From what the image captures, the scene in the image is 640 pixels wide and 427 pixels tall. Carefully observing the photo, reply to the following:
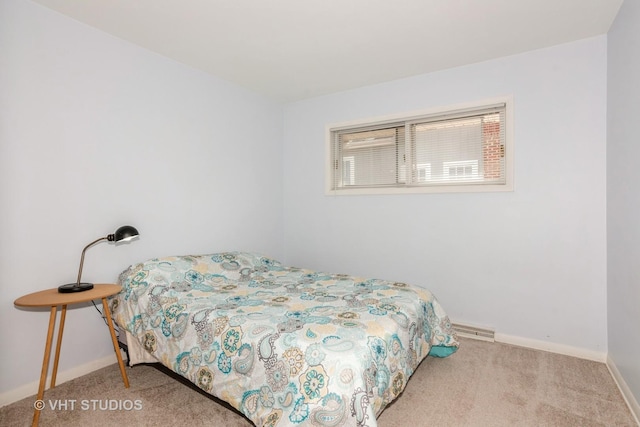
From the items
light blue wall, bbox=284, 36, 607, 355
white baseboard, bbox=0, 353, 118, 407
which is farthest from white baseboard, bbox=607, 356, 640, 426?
white baseboard, bbox=0, 353, 118, 407

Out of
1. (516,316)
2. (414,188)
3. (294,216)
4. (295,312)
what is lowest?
(516,316)

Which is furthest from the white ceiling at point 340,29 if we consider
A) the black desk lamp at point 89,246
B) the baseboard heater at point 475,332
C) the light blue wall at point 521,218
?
the baseboard heater at point 475,332

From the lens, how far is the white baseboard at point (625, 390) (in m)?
1.83

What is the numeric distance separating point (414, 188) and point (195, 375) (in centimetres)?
246

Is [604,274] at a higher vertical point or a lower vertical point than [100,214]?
lower

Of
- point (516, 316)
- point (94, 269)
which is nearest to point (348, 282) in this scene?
point (516, 316)

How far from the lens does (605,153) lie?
2475 millimetres

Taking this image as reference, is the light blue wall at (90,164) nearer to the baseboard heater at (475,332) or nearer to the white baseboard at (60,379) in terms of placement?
the white baseboard at (60,379)

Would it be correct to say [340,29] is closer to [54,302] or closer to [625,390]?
[54,302]

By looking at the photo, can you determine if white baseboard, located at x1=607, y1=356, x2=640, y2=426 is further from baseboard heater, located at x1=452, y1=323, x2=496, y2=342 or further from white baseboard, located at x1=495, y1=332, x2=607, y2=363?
baseboard heater, located at x1=452, y1=323, x2=496, y2=342

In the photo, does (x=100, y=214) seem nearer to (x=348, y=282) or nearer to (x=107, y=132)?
(x=107, y=132)

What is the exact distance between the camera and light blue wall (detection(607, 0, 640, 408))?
73.9 inches

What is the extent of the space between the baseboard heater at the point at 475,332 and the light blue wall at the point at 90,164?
2340mm

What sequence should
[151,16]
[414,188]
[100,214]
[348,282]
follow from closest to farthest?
[151,16]
[100,214]
[348,282]
[414,188]
